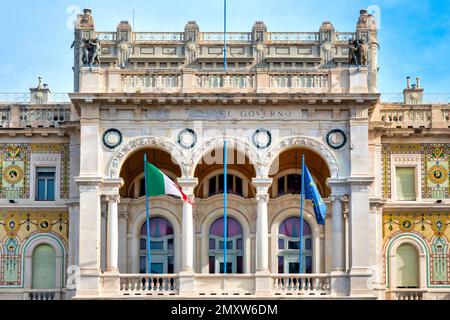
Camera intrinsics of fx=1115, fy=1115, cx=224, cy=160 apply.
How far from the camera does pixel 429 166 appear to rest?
46.7 m

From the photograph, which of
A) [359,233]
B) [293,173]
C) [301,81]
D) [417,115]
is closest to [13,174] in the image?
[293,173]

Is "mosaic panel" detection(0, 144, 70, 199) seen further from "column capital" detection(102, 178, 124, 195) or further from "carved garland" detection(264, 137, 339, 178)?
"carved garland" detection(264, 137, 339, 178)

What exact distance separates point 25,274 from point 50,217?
2.56m

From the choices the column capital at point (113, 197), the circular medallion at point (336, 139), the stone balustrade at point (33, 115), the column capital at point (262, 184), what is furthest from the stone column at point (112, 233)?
the circular medallion at point (336, 139)

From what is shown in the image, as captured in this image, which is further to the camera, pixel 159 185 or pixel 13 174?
pixel 13 174

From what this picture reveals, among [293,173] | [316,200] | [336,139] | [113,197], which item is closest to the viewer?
[316,200]

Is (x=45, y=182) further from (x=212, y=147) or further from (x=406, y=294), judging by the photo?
(x=406, y=294)

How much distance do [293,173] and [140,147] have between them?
7.29 meters

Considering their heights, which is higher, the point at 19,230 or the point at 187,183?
the point at 187,183

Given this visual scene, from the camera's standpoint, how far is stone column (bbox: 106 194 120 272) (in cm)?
4262
